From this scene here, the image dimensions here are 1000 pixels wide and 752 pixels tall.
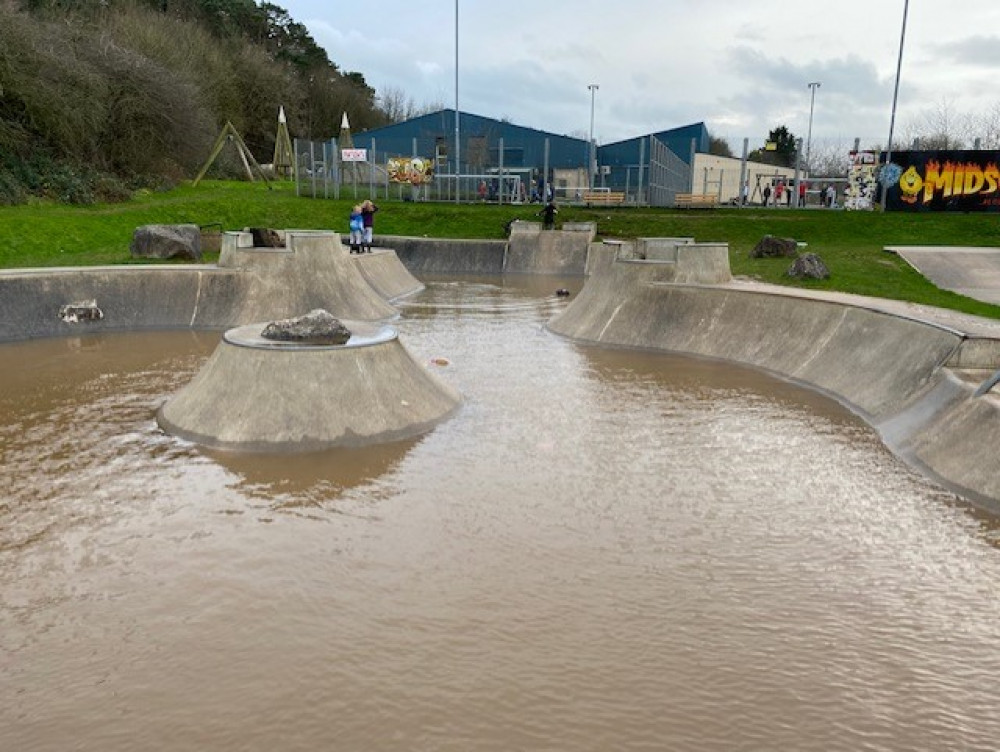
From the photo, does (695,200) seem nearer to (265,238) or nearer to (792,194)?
(792,194)

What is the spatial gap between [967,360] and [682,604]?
6525 millimetres

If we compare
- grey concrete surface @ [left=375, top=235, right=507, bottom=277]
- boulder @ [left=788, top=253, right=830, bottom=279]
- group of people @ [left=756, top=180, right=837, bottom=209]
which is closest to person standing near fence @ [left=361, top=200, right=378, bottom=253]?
grey concrete surface @ [left=375, top=235, right=507, bottom=277]

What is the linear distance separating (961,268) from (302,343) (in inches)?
736

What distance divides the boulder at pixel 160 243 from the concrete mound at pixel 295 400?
11544mm

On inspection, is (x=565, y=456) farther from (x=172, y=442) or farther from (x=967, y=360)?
(x=967, y=360)

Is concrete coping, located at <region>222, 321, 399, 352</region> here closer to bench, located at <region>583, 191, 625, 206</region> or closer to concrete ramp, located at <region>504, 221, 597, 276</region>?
concrete ramp, located at <region>504, 221, 597, 276</region>

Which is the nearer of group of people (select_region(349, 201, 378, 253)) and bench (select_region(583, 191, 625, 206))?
group of people (select_region(349, 201, 378, 253))

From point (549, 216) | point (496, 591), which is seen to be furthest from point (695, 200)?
point (496, 591)

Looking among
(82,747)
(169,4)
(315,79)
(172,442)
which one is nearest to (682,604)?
(82,747)

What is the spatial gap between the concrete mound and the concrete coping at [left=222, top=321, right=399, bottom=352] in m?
0.02

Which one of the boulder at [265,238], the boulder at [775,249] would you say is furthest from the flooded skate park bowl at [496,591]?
the boulder at [775,249]

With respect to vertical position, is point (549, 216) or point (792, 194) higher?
point (792, 194)

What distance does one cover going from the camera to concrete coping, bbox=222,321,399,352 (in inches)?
386

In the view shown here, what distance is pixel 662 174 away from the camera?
1544 inches
